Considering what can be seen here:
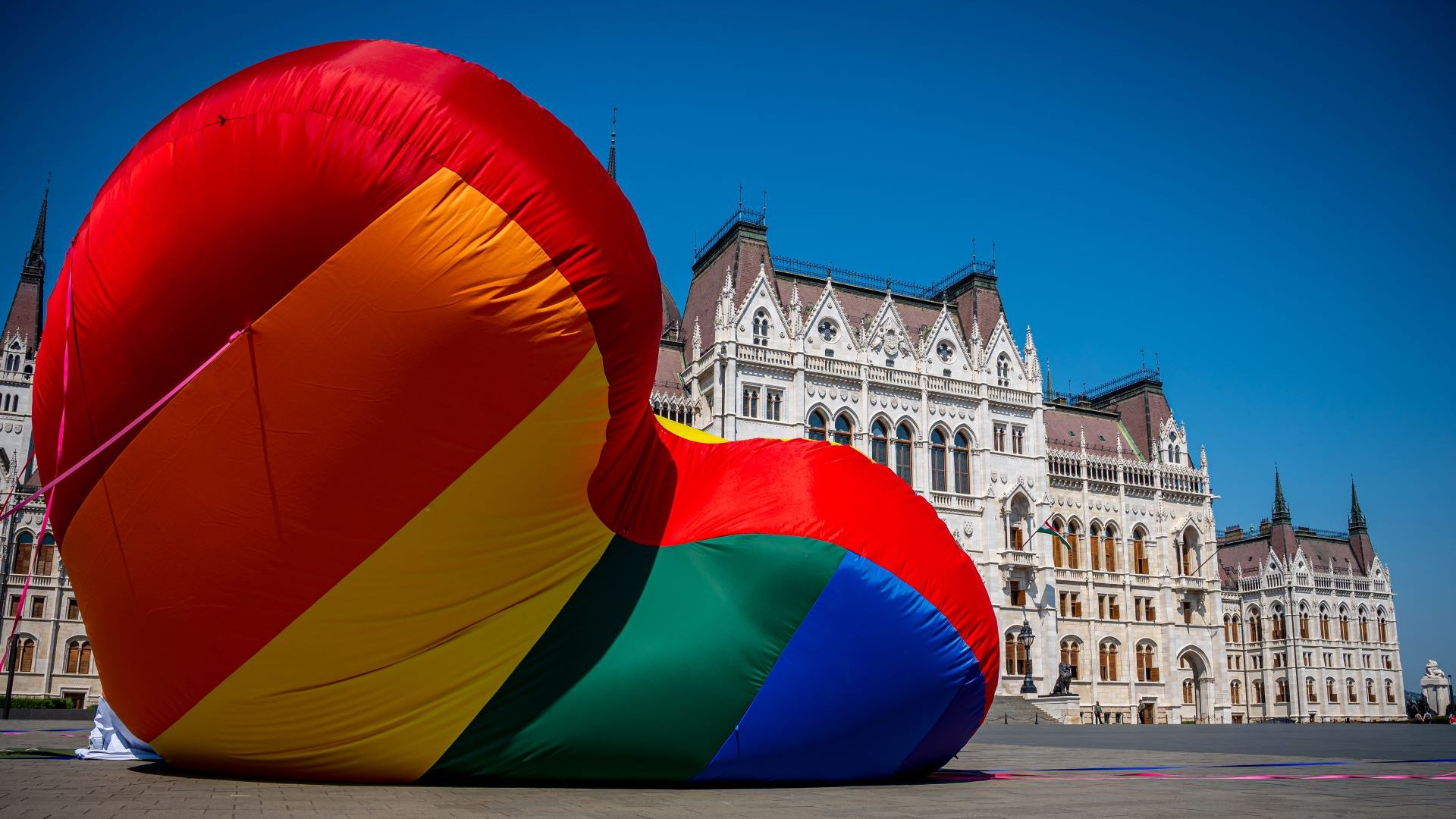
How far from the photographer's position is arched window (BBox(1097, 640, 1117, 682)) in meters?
53.6

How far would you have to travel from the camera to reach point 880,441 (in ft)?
158

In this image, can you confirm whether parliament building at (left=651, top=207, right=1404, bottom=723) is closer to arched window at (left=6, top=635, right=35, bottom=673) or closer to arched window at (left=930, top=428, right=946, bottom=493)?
arched window at (left=930, top=428, right=946, bottom=493)

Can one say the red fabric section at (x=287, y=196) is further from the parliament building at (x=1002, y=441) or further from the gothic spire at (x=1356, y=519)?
the gothic spire at (x=1356, y=519)

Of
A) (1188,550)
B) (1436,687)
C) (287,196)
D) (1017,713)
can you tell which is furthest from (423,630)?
(1436,687)

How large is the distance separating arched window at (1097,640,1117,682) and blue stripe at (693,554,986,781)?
46295 mm

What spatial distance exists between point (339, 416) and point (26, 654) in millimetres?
43567

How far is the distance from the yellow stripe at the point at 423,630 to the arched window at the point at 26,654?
40906 mm

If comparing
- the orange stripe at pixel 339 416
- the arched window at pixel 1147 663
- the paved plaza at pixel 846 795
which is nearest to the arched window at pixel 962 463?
the arched window at pixel 1147 663

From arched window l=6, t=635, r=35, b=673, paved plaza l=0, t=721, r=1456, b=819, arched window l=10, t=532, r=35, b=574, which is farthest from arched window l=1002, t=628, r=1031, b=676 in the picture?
arched window l=10, t=532, r=35, b=574

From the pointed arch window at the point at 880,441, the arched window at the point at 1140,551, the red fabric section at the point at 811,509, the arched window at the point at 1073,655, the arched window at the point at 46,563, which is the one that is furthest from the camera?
the arched window at the point at 1140,551

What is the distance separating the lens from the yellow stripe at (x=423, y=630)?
8.51 meters

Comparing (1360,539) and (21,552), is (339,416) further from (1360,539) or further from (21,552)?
(1360,539)

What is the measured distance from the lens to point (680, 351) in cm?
5081

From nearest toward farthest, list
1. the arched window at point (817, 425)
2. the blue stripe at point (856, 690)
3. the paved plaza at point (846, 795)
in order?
the paved plaza at point (846, 795) < the blue stripe at point (856, 690) < the arched window at point (817, 425)
